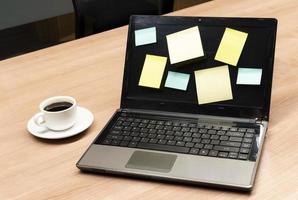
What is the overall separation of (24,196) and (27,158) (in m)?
0.14

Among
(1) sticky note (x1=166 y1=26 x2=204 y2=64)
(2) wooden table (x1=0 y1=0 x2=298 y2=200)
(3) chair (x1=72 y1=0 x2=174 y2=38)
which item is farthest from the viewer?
(3) chair (x1=72 y1=0 x2=174 y2=38)

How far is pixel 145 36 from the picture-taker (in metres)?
1.18

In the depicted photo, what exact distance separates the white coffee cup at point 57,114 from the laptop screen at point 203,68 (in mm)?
136

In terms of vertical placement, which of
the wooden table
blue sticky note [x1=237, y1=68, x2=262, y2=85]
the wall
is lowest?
the wall

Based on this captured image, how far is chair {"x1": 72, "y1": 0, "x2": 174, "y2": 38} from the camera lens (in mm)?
1875

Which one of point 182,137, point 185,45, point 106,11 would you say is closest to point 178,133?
point 182,137

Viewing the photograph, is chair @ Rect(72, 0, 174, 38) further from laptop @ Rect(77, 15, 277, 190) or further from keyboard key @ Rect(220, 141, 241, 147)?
keyboard key @ Rect(220, 141, 241, 147)

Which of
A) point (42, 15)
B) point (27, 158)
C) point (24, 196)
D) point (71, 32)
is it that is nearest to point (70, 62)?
point (27, 158)

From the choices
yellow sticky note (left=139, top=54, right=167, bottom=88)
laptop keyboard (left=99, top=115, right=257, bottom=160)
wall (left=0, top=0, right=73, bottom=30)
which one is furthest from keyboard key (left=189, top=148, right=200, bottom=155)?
wall (left=0, top=0, right=73, bottom=30)

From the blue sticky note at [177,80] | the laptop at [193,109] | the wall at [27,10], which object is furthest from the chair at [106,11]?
the wall at [27,10]

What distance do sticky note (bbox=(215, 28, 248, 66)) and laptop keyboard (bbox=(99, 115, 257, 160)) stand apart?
6.7 inches

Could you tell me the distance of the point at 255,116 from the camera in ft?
3.50

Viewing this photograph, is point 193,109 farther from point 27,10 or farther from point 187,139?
point 27,10

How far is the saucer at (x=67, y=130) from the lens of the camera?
1104mm
